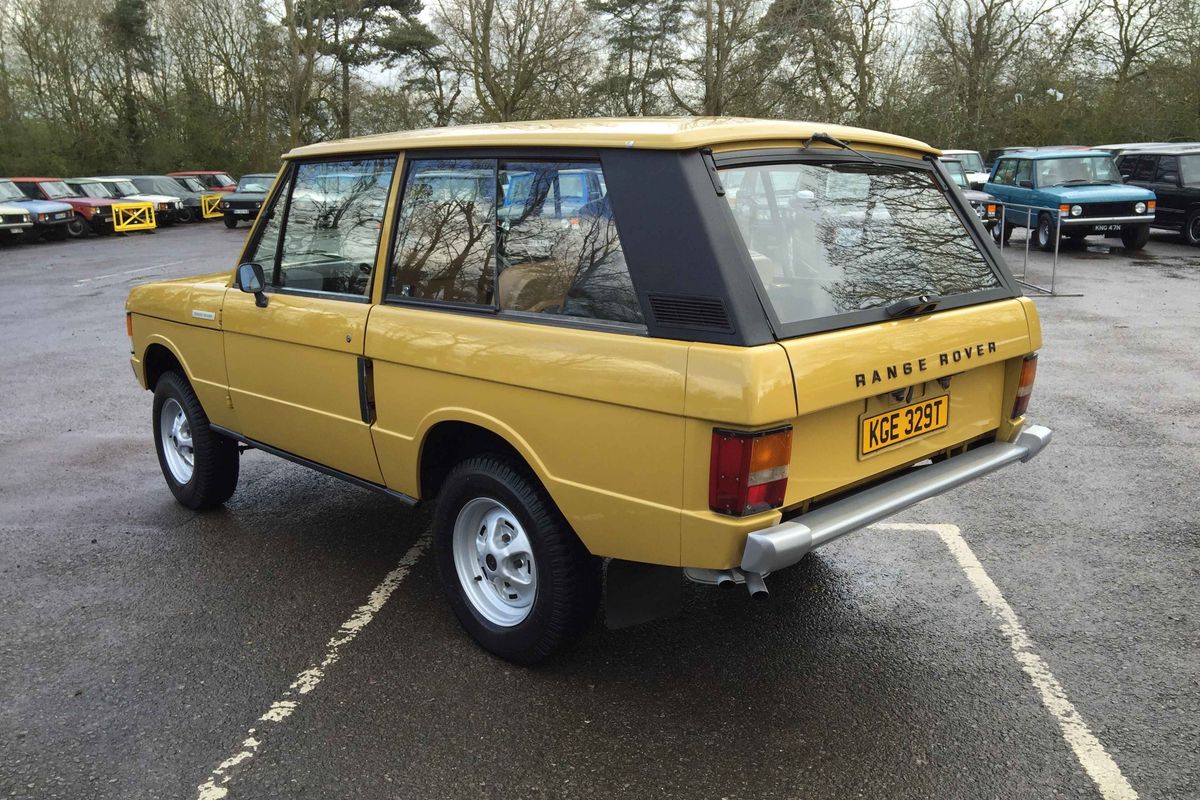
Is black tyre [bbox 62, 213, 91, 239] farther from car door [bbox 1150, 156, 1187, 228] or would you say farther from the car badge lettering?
the car badge lettering

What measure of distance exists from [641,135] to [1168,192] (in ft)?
64.6

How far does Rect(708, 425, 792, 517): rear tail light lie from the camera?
8.86ft

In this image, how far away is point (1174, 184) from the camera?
1862 cm

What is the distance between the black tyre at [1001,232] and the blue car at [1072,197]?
0.10 ft

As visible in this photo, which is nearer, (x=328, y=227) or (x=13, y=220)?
(x=328, y=227)

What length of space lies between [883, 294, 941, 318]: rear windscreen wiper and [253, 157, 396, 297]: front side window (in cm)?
206

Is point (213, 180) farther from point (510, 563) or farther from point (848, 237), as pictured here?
point (848, 237)

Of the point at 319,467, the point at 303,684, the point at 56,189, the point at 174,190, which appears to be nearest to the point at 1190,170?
the point at 319,467

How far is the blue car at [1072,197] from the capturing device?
1723 cm

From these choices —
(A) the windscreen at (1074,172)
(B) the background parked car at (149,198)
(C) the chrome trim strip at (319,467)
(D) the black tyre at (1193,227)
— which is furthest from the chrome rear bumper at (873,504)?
(B) the background parked car at (149,198)

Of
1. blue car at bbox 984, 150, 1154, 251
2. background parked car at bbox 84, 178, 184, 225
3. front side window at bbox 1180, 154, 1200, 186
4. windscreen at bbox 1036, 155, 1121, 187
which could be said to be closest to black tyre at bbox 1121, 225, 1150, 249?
blue car at bbox 984, 150, 1154, 251

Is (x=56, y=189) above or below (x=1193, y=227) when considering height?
above

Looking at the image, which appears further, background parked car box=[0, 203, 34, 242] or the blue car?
background parked car box=[0, 203, 34, 242]

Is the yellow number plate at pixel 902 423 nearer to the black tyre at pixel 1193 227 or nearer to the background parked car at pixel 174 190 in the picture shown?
the black tyre at pixel 1193 227
